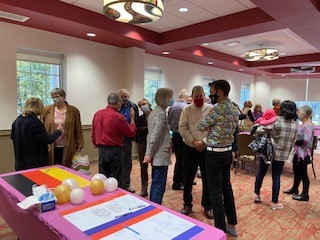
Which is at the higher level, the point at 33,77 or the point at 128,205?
the point at 33,77

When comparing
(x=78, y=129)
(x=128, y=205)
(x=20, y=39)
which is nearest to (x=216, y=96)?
(x=128, y=205)

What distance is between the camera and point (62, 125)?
3166 millimetres

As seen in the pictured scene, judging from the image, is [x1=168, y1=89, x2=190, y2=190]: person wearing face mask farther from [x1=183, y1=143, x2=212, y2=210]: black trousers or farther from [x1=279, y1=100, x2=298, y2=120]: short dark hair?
[x1=279, y1=100, x2=298, y2=120]: short dark hair

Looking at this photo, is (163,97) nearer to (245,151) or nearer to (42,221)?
(42,221)

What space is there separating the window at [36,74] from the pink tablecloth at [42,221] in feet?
9.58

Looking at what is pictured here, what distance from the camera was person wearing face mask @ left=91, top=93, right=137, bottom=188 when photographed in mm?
2756

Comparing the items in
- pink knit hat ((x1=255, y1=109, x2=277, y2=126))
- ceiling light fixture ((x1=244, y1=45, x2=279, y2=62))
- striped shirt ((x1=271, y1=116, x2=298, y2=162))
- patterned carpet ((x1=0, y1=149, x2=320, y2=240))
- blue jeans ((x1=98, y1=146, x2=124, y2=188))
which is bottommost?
patterned carpet ((x1=0, y1=149, x2=320, y2=240))

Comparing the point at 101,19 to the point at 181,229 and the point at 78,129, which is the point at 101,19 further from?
the point at 181,229

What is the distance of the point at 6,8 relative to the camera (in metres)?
3.35

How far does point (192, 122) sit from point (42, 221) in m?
1.72

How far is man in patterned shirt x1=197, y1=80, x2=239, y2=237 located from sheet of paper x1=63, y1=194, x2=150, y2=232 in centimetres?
89

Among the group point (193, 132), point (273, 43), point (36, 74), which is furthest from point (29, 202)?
point (273, 43)

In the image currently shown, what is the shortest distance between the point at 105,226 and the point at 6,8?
10.8ft

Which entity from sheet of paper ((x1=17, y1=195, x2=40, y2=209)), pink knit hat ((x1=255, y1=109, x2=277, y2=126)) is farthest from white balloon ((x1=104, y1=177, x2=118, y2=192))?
pink knit hat ((x1=255, y1=109, x2=277, y2=126))
